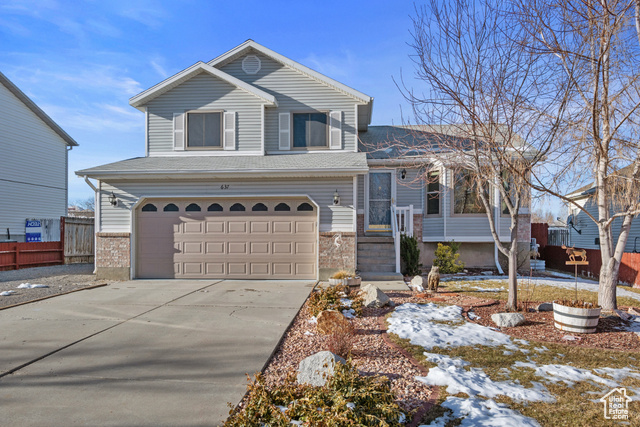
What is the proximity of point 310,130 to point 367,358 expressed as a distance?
9189 millimetres

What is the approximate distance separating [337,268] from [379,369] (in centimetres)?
615

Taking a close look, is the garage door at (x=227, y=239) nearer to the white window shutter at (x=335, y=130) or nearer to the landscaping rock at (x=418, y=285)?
the white window shutter at (x=335, y=130)

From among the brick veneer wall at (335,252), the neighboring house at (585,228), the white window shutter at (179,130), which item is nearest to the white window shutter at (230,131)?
the white window shutter at (179,130)

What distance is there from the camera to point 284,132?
40.5ft

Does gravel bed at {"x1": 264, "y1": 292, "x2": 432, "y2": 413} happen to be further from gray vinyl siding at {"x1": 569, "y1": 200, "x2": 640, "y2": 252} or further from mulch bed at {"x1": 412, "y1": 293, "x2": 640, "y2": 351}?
gray vinyl siding at {"x1": 569, "y1": 200, "x2": 640, "y2": 252}

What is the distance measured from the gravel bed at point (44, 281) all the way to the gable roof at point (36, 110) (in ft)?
32.3

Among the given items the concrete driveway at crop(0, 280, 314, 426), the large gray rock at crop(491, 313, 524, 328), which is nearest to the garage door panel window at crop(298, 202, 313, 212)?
the concrete driveway at crop(0, 280, 314, 426)

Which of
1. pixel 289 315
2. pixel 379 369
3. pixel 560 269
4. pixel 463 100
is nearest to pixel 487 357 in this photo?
pixel 379 369

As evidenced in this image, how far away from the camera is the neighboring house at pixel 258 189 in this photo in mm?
10367

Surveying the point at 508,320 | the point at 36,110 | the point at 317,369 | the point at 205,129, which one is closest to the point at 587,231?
the point at 508,320

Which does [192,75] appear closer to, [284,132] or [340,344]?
[284,132]

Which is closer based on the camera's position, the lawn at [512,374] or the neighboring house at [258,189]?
the lawn at [512,374]

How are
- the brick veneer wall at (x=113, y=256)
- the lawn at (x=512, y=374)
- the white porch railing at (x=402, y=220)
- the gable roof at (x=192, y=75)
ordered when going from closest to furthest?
the lawn at (x=512, y=374), the brick veneer wall at (x=113, y=256), the white porch railing at (x=402, y=220), the gable roof at (x=192, y=75)

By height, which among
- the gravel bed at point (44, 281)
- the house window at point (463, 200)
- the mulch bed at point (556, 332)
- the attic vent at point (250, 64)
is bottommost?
the gravel bed at point (44, 281)
